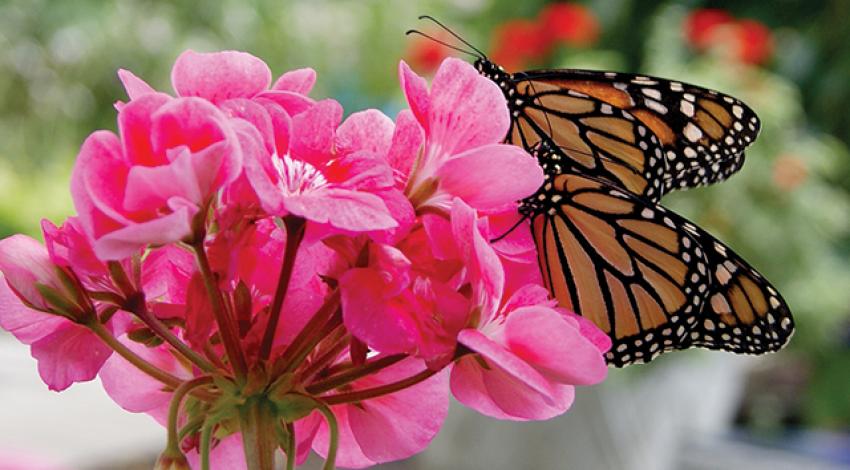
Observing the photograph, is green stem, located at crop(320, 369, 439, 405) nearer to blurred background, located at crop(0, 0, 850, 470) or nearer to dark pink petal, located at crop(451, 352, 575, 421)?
dark pink petal, located at crop(451, 352, 575, 421)

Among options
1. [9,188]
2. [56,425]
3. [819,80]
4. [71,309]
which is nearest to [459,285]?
[71,309]

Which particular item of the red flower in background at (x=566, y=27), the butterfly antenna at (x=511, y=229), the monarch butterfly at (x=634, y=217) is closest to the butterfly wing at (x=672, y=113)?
the monarch butterfly at (x=634, y=217)

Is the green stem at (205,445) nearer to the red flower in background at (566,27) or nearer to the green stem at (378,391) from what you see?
the green stem at (378,391)

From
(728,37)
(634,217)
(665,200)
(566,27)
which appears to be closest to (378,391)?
(634,217)

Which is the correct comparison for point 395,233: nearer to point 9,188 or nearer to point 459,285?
point 459,285

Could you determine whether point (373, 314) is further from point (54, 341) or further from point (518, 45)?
point (518, 45)

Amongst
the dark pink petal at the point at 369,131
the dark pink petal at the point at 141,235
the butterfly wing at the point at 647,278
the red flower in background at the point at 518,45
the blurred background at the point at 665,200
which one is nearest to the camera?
the dark pink petal at the point at 141,235

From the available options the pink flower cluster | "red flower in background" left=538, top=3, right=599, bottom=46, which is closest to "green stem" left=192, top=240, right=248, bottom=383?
the pink flower cluster

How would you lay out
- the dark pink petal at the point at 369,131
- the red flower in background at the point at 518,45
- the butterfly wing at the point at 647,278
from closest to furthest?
the dark pink petal at the point at 369,131, the butterfly wing at the point at 647,278, the red flower in background at the point at 518,45
